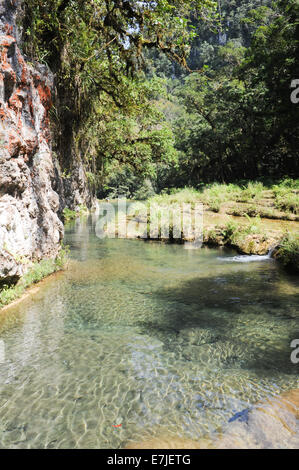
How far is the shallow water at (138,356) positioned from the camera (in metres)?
3.21

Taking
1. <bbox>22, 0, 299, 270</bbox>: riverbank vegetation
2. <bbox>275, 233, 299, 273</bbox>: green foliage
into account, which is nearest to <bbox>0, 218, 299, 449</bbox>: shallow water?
<bbox>275, 233, 299, 273</bbox>: green foliage

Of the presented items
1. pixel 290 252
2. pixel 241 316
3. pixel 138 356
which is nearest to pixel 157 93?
pixel 290 252

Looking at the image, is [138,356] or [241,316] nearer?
[138,356]

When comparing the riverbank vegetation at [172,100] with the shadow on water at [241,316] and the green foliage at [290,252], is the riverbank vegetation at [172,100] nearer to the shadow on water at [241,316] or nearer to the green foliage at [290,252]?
the green foliage at [290,252]

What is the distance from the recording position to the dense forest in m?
8.23

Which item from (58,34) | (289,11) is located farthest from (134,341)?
(289,11)

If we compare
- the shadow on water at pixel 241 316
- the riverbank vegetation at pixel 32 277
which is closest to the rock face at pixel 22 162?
the riverbank vegetation at pixel 32 277

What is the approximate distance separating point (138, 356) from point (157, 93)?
1474 cm

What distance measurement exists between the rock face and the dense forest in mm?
1065

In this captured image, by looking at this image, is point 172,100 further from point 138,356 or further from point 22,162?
point 138,356

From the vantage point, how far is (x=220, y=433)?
3.02 metres

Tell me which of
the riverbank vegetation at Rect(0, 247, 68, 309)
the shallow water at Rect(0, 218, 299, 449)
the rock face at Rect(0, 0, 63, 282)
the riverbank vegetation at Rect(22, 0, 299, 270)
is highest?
the riverbank vegetation at Rect(22, 0, 299, 270)

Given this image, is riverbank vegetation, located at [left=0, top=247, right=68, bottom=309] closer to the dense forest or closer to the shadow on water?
the shadow on water

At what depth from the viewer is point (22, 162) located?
692 cm
